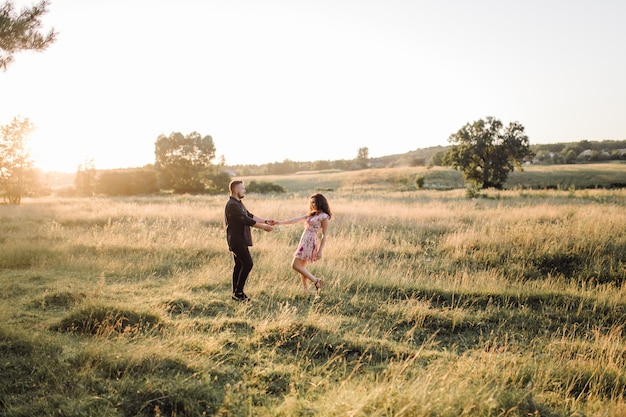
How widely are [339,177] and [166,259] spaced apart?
67.2 metres

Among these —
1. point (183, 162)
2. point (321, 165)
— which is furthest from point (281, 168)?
point (183, 162)

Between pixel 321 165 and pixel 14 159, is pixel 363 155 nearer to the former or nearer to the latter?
pixel 321 165

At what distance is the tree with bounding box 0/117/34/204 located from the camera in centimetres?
3741

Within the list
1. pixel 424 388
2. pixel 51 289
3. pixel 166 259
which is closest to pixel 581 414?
pixel 424 388

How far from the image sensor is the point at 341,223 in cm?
1589

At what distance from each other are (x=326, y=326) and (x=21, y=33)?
6730 millimetres

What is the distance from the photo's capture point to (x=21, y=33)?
6199mm

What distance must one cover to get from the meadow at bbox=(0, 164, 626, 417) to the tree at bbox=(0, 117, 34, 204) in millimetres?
31541

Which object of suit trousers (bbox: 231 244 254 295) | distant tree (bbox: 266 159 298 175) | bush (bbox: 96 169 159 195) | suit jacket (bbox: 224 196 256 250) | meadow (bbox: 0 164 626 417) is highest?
distant tree (bbox: 266 159 298 175)

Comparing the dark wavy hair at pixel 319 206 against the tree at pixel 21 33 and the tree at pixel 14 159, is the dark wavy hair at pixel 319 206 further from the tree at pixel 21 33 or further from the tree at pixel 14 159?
the tree at pixel 14 159

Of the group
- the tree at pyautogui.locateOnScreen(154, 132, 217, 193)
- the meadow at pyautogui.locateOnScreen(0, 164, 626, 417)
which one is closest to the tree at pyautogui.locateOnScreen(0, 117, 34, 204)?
the tree at pyautogui.locateOnScreen(154, 132, 217, 193)

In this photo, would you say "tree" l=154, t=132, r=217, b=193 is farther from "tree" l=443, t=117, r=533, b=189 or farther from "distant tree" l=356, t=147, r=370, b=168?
"distant tree" l=356, t=147, r=370, b=168

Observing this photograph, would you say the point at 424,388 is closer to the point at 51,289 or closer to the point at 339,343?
the point at 339,343

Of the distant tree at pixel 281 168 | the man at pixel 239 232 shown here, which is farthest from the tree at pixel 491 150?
the distant tree at pixel 281 168
